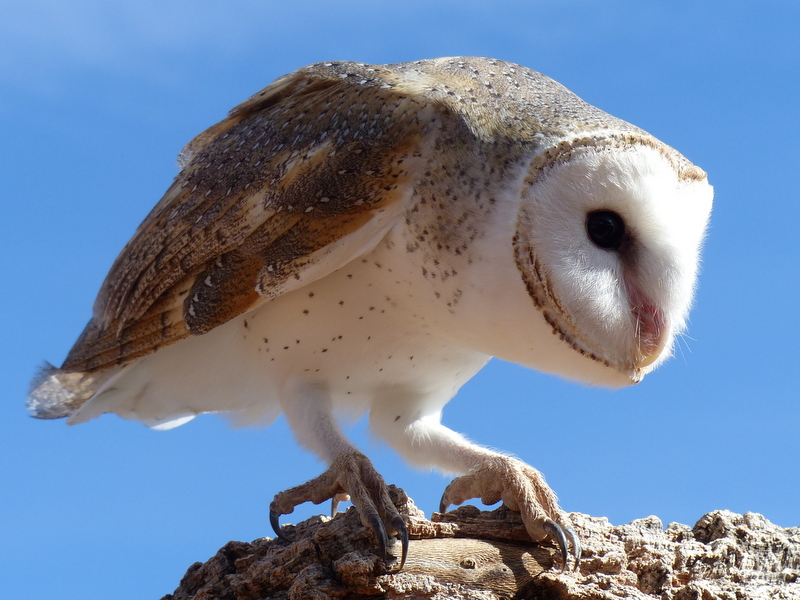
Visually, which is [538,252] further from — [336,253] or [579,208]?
[336,253]

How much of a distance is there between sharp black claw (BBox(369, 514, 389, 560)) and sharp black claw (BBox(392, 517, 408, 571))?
1.5 inches

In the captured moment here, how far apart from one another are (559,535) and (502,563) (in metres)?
0.18

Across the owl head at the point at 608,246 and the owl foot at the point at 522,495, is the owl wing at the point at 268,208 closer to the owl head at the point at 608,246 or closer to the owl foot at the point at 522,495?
the owl head at the point at 608,246

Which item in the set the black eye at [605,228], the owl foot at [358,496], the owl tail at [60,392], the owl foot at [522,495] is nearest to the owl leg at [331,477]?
the owl foot at [358,496]

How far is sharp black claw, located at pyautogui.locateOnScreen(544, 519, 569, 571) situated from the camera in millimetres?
2598

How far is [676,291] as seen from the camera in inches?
105

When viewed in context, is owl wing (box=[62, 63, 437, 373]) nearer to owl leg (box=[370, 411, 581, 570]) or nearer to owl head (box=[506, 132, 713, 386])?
owl head (box=[506, 132, 713, 386])

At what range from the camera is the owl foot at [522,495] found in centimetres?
264

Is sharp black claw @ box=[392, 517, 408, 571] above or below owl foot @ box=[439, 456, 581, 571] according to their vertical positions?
below

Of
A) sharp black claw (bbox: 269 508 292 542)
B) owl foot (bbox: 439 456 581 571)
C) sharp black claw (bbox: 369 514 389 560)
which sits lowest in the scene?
sharp black claw (bbox: 369 514 389 560)

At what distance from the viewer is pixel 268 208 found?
2959 millimetres

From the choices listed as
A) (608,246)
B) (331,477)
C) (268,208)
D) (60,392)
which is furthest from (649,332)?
(60,392)

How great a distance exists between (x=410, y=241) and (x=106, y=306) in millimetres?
1284

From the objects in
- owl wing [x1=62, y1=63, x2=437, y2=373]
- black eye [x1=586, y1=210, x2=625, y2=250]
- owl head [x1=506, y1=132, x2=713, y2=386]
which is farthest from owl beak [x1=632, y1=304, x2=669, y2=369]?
owl wing [x1=62, y1=63, x2=437, y2=373]
